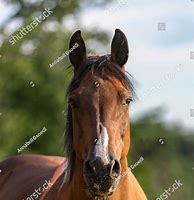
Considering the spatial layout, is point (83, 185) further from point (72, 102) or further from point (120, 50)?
point (120, 50)

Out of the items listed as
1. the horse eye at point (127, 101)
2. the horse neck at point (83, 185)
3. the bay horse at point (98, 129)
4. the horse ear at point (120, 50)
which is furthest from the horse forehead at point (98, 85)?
the horse neck at point (83, 185)

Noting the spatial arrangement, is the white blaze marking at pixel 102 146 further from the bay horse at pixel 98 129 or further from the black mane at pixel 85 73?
the black mane at pixel 85 73

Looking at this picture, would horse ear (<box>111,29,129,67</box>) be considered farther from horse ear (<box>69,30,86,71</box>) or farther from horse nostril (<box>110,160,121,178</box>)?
horse nostril (<box>110,160,121,178</box>)

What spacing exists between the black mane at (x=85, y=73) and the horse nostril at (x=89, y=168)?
2.15 feet

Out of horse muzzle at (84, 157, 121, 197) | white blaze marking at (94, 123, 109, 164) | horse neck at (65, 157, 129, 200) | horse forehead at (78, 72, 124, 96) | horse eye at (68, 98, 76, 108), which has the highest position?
horse forehead at (78, 72, 124, 96)

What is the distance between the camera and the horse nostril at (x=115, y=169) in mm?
5657

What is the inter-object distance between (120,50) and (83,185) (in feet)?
4.10

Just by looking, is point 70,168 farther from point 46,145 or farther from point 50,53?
point 50,53

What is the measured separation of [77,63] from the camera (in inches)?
263

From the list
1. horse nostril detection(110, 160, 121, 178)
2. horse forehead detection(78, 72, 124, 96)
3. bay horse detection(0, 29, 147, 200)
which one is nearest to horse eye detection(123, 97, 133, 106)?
bay horse detection(0, 29, 147, 200)

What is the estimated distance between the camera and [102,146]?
5.74 meters

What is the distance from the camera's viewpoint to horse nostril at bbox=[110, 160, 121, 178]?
566 centimetres

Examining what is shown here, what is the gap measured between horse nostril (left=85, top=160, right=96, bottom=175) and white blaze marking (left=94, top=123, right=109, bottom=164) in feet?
0.30

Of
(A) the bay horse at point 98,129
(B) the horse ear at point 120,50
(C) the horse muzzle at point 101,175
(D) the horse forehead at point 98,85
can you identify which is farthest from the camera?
(B) the horse ear at point 120,50
